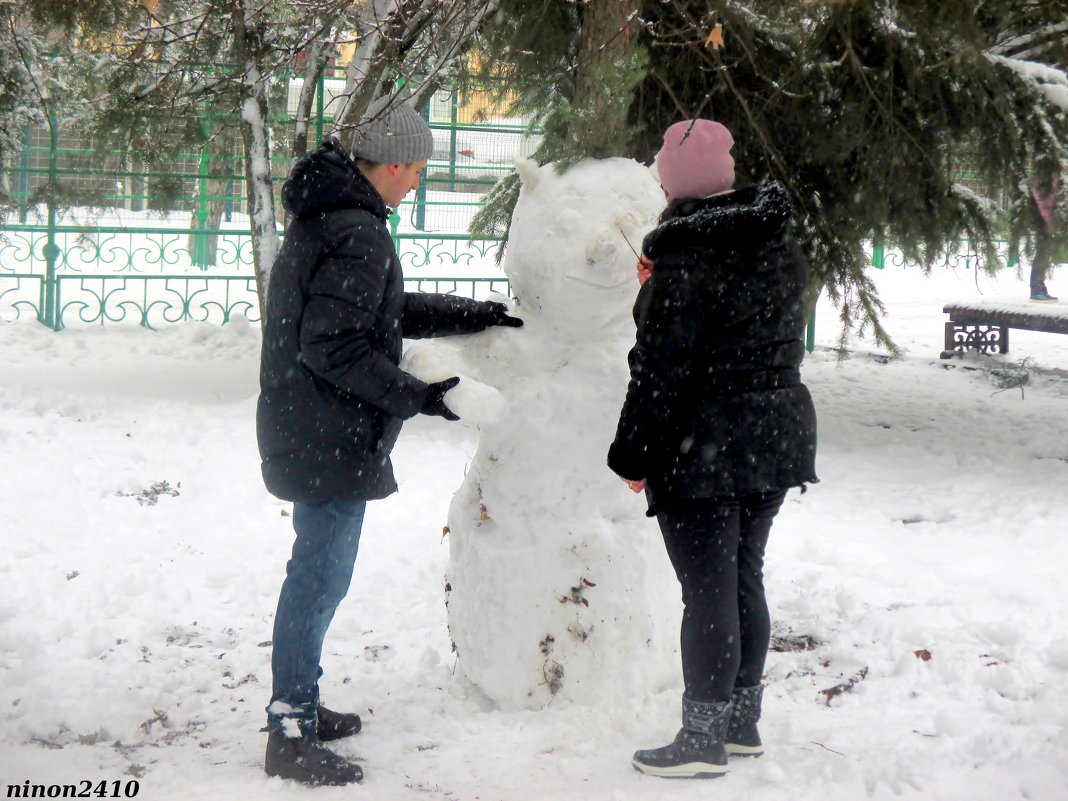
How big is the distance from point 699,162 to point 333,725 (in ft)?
5.68

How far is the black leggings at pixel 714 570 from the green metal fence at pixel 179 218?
3.94 m

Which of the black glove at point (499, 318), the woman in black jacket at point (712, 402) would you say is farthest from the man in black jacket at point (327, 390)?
the woman in black jacket at point (712, 402)

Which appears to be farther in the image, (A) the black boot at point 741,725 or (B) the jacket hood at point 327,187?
(A) the black boot at point 741,725

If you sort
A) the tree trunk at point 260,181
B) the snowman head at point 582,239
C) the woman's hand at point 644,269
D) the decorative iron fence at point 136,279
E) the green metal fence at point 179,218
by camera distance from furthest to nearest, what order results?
the decorative iron fence at point 136,279 < the green metal fence at point 179,218 < the tree trunk at point 260,181 < the snowman head at point 582,239 < the woman's hand at point 644,269

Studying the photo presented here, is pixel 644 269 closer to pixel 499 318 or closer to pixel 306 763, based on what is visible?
pixel 499 318

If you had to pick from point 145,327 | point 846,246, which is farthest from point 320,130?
point 846,246

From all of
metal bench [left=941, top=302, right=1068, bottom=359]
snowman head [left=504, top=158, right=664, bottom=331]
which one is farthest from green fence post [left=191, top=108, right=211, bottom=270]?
metal bench [left=941, top=302, right=1068, bottom=359]

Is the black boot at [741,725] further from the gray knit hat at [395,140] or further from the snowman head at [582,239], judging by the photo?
the gray knit hat at [395,140]

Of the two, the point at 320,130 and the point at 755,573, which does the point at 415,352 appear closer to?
the point at 755,573

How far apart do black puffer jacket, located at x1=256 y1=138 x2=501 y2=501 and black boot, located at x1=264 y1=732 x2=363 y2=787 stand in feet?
1.99

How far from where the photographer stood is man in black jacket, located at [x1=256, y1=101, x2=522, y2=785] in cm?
248

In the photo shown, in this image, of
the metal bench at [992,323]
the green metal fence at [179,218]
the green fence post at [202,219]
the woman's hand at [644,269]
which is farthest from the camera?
the green fence post at [202,219]

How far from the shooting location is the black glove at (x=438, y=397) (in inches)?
104

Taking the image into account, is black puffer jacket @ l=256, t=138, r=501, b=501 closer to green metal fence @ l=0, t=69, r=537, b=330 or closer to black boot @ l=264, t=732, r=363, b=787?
black boot @ l=264, t=732, r=363, b=787
